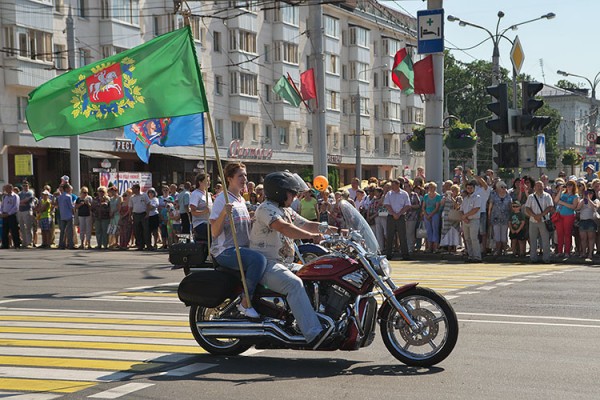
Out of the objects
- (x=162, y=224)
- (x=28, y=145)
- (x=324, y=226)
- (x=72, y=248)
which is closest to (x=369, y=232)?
(x=324, y=226)

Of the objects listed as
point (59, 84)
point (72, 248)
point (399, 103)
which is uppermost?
point (399, 103)

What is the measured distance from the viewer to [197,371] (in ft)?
28.1

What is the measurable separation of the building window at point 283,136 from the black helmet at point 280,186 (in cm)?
6077

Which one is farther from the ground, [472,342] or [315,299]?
[315,299]

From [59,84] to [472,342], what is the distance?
197 inches

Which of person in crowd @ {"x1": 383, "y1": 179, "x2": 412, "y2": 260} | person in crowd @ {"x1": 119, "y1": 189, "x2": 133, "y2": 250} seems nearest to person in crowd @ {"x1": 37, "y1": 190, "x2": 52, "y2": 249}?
person in crowd @ {"x1": 119, "y1": 189, "x2": 133, "y2": 250}

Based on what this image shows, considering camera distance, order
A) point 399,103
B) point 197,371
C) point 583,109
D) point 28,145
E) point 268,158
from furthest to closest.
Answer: point 583,109
point 399,103
point 268,158
point 28,145
point 197,371

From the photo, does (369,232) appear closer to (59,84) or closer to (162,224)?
(59,84)

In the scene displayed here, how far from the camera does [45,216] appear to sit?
1195 inches

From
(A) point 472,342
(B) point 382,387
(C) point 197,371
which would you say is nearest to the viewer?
(B) point 382,387

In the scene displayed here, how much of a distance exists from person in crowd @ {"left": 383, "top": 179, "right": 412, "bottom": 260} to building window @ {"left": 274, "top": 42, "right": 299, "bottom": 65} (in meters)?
45.6

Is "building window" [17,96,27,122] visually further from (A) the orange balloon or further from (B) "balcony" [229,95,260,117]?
(A) the orange balloon

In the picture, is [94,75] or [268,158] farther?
[268,158]

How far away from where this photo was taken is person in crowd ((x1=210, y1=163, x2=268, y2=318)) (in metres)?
8.82
